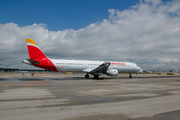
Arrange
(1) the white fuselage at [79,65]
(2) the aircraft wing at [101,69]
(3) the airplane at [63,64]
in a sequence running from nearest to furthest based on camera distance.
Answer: (3) the airplane at [63,64]
(2) the aircraft wing at [101,69]
(1) the white fuselage at [79,65]

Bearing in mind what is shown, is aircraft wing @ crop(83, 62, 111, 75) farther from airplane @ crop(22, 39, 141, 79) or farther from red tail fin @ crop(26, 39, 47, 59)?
→ red tail fin @ crop(26, 39, 47, 59)

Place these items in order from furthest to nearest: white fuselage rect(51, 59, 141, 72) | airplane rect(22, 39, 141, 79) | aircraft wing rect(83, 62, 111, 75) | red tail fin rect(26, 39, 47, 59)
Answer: white fuselage rect(51, 59, 141, 72) < aircraft wing rect(83, 62, 111, 75) < airplane rect(22, 39, 141, 79) < red tail fin rect(26, 39, 47, 59)

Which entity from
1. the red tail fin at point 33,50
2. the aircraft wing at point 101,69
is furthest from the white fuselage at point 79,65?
the red tail fin at point 33,50

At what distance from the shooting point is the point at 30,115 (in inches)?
195

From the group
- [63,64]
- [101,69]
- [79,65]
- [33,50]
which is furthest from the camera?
[79,65]

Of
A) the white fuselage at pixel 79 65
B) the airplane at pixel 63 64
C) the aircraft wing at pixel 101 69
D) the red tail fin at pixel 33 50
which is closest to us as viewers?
the red tail fin at pixel 33 50

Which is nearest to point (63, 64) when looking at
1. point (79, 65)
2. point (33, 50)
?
point (79, 65)

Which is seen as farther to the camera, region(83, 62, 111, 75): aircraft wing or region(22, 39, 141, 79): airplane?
region(83, 62, 111, 75): aircraft wing

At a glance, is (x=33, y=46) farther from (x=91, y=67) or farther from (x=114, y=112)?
(x=114, y=112)

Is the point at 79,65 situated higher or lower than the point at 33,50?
lower

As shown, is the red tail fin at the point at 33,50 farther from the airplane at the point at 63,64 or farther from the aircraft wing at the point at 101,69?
the aircraft wing at the point at 101,69

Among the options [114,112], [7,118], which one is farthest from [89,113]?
[7,118]

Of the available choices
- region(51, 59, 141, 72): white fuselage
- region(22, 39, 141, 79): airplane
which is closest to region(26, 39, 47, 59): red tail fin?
region(22, 39, 141, 79): airplane

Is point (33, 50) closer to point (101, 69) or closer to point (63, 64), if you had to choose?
point (63, 64)
